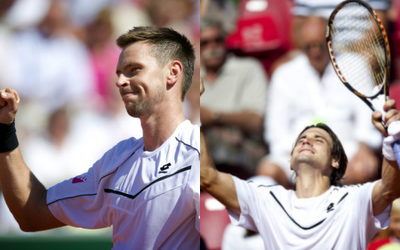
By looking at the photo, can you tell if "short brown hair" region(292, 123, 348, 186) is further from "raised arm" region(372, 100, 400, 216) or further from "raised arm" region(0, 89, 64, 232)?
"raised arm" region(0, 89, 64, 232)

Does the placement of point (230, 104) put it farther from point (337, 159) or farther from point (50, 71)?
point (50, 71)

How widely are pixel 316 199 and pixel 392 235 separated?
894 mm

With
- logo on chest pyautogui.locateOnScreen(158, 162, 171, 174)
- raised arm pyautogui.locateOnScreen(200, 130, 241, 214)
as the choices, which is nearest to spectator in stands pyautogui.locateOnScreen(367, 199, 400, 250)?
raised arm pyautogui.locateOnScreen(200, 130, 241, 214)

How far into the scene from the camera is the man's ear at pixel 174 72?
176cm

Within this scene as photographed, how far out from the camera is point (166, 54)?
1756mm

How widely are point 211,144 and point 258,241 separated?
36.6 inches

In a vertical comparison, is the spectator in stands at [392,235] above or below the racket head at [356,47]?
below

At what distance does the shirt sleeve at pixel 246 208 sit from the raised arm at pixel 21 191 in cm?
78

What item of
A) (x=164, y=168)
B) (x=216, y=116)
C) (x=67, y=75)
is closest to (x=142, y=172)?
(x=164, y=168)

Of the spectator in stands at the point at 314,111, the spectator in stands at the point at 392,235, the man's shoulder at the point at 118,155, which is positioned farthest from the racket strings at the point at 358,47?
the man's shoulder at the point at 118,155

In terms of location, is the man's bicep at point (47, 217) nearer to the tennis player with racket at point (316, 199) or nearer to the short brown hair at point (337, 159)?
the tennis player with racket at point (316, 199)

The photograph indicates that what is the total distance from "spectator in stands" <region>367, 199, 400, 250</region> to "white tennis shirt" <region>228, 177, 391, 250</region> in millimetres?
712

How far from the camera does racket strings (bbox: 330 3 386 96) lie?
2240mm

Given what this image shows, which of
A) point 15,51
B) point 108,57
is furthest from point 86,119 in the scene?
A: point 15,51
